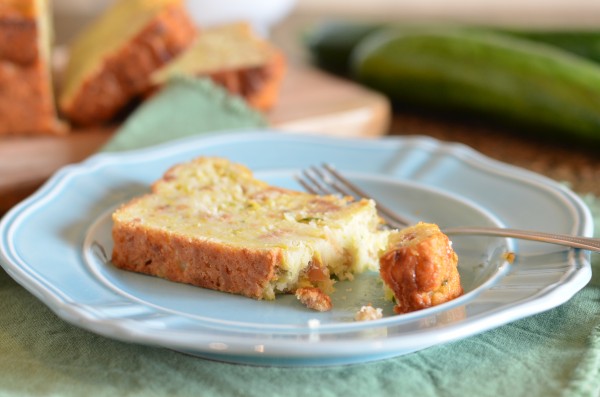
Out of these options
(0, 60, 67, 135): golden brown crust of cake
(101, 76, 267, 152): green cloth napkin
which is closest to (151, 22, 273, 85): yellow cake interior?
(101, 76, 267, 152): green cloth napkin

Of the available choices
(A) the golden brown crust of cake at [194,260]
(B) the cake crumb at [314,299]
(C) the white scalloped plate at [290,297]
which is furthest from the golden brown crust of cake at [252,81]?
(B) the cake crumb at [314,299]

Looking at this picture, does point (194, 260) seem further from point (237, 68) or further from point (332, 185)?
point (237, 68)

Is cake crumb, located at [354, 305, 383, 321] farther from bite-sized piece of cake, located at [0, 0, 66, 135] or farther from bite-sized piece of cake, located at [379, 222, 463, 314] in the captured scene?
bite-sized piece of cake, located at [0, 0, 66, 135]

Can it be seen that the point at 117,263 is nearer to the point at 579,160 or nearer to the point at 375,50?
the point at 579,160

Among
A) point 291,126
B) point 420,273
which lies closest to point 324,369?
point 420,273

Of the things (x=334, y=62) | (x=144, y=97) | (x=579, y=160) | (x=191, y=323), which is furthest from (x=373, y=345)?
(x=334, y=62)

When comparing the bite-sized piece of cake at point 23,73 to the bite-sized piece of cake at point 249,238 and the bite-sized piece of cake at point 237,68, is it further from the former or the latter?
the bite-sized piece of cake at point 249,238
